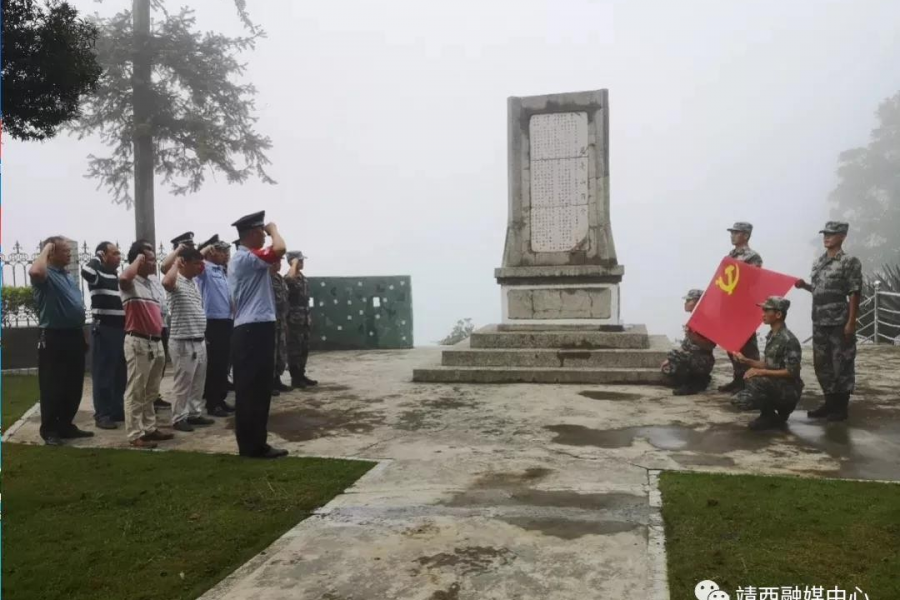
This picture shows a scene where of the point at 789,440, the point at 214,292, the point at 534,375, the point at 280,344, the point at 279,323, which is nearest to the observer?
the point at 789,440

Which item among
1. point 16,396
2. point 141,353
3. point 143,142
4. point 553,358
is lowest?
point 16,396

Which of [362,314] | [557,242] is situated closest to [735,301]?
[557,242]

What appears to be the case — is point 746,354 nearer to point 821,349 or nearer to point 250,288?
point 821,349

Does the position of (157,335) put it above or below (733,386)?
above

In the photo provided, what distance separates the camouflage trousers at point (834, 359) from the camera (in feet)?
17.1

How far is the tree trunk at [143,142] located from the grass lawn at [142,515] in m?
11.5

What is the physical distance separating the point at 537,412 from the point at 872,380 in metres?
4.17

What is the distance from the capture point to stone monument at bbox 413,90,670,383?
8172 millimetres

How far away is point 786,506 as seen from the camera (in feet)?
10.7

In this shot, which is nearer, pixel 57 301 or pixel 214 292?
pixel 57 301

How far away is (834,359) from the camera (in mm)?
5250

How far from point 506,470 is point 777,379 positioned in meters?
2.39

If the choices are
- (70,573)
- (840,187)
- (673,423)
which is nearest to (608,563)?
(70,573)

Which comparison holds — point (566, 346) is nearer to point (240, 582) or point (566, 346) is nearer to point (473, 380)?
point (473, 380)
